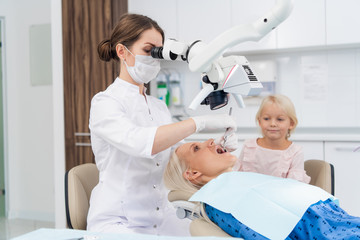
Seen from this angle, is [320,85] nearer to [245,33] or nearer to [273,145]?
[273,145]

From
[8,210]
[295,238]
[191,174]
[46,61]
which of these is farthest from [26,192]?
[295,238]

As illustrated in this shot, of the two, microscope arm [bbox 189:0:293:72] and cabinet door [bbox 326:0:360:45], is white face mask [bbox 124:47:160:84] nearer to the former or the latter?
microscope arm [bbox 189:0:293:72]

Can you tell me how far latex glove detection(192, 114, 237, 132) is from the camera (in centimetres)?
140

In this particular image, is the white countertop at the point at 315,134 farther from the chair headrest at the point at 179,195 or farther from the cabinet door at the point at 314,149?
the chair headrest at the point at 179,195

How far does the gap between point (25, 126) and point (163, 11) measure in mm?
2099

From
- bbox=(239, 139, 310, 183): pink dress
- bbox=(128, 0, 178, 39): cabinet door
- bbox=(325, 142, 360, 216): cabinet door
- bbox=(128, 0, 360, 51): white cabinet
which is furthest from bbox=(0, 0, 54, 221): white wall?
bbox=(325, 142, 360, 216): cabinet door

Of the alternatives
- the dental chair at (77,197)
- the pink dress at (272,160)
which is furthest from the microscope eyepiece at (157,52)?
the pink dress at (272,160)

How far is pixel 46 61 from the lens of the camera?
4.23 m

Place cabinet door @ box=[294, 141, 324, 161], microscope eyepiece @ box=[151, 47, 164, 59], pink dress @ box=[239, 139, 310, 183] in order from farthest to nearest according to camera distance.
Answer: cabinet door @ box=[294, 141, 324, 161] → pink dress @ box=[239, 139, 310, 183] → microscope eyepiece @ box=[151, 47, 164, 59]

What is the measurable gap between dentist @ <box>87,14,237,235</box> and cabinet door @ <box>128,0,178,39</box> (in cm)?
201

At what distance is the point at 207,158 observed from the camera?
1.59 meters

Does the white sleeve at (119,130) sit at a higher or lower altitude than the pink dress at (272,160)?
higher

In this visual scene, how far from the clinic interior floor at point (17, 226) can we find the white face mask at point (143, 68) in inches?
103

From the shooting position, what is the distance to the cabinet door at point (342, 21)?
3.04m
